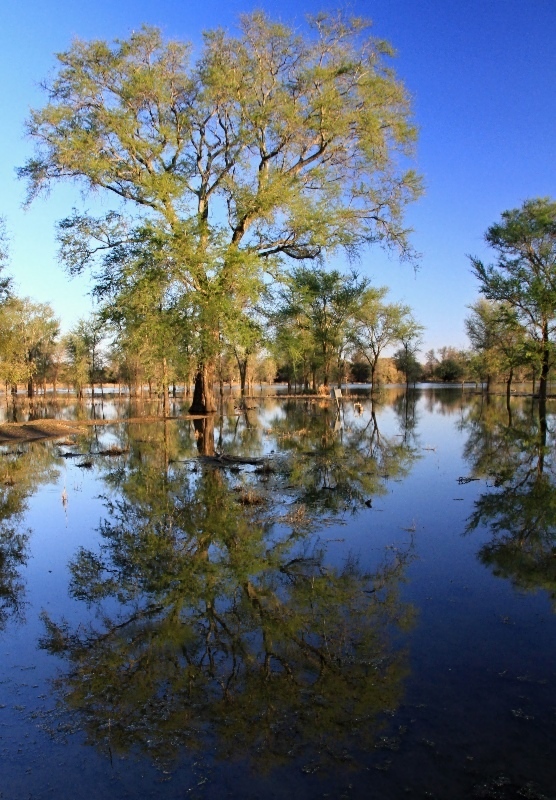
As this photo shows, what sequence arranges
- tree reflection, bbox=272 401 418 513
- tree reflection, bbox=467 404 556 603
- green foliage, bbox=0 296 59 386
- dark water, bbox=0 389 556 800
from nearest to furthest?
dark water, bbox=0 389 556 800, tree reflection, bbox=467 404 556 603, tree reflection, bbox=272 401 418 513, green foliage, bbox=0 296 59 386

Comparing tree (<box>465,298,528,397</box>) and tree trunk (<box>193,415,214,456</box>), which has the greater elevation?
tree (<box>465,298,528,397</box>)

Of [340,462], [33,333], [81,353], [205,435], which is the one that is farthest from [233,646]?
[81,353]

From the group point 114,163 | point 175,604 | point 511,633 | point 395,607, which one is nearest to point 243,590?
point 175,604

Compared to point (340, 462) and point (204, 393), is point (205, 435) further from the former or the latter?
point (204, 393)

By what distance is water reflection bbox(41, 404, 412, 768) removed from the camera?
3398 millimetres

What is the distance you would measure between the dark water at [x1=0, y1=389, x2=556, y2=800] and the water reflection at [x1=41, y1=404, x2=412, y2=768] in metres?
0.02

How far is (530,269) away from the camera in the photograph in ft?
138

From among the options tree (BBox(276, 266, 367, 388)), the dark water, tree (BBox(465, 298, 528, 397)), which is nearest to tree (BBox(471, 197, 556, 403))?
tree (BBox(465, 298, 528, 397))

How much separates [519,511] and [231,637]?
6.03m

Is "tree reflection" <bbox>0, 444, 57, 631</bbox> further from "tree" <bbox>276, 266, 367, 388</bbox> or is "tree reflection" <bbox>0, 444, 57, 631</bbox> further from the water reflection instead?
"tree" <bbox>276, 266, 367, 388</bbox>

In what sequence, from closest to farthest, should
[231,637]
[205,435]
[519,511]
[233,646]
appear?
[233,646] < [231,637] < [519,511] < [205,435]

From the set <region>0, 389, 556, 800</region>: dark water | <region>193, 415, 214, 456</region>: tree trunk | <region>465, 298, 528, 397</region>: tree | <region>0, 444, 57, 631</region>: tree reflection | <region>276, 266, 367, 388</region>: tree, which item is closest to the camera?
<region>0, 389, 556, 800</region>: dark water

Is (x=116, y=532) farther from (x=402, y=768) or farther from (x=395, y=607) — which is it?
(x=402, y=768)

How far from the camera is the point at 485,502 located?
962 cm
